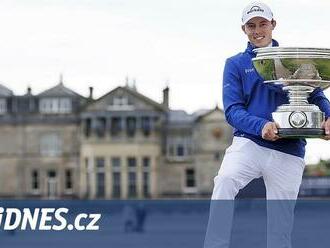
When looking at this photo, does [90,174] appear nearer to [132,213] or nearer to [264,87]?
[132,213]

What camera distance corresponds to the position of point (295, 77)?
13.4ft

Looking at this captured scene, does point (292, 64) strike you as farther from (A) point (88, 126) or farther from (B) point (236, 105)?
(A) point (88, 126)

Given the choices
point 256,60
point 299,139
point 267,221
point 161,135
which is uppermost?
point 161,135

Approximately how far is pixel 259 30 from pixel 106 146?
7471cm

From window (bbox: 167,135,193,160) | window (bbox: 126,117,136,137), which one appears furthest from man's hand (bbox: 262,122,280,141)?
window (bbox: 126,117,136,137)

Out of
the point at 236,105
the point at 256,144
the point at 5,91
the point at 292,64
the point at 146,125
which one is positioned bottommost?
the point at 256,144

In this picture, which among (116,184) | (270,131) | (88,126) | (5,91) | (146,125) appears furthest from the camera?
(5,91)

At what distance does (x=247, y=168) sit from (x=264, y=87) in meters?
0.30

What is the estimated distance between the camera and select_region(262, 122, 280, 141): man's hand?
13.1 ft

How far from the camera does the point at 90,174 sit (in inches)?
3167

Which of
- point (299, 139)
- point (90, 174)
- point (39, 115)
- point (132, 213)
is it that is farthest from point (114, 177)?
point (299, 139)

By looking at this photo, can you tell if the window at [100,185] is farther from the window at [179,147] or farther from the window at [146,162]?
the window at [179,147]

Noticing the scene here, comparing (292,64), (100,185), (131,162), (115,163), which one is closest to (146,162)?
(131,162)

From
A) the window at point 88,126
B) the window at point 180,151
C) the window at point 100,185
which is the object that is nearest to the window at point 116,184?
the window at point 100,185
